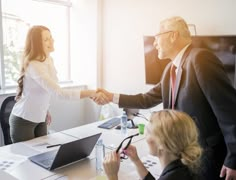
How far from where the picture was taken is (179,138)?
1182 millimetres

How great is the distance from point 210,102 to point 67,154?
88 cm

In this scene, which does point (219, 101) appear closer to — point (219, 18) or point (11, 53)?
point (219, 18)

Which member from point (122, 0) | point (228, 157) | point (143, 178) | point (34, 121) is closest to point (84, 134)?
point (34, 121)

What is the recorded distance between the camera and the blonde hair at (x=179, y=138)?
118 cm

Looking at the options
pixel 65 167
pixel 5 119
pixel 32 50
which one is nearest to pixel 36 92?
pixel 32 50

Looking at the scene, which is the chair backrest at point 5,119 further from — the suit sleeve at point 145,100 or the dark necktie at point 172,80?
the dark necktie at point 172,80

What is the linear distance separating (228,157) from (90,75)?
312 centimetres

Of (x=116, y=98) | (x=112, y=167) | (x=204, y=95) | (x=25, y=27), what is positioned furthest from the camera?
(x=25, y=27)

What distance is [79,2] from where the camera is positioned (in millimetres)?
4344

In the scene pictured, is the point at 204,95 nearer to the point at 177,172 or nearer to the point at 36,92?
the point at 177,172

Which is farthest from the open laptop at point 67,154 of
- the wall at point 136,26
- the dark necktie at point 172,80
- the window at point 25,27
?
the window at point 25,27

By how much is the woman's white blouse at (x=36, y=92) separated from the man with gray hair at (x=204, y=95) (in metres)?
1.01

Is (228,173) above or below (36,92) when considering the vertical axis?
below

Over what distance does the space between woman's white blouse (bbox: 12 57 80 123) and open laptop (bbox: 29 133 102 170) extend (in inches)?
23.7
